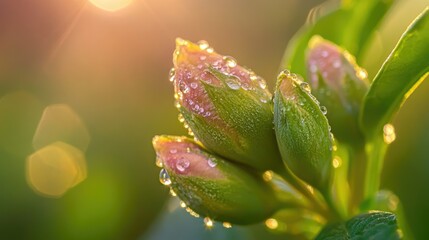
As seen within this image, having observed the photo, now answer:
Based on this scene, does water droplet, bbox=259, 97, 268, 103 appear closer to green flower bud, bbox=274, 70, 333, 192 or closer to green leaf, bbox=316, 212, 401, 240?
green flower bud, bbox=274, 70, 333, 192

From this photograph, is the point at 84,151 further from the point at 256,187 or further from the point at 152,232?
the point at 256,187

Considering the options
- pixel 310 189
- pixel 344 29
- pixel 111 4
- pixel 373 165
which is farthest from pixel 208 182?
pixel 111 4

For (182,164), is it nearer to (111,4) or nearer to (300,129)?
(300,129)

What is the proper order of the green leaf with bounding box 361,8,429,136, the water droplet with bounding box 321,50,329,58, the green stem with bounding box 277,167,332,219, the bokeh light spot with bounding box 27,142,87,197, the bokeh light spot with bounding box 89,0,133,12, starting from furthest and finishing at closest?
1. the bokeh light spot with bounding box 89,0,133,12
2. the bokeh light spot with bounding box 27,142,87,197
3. the water droplet with bounding box 321,50,329,58
4. the green stem with bounding box 277,167,332,219
5. the green leaf with bounding box 361,8,429,136

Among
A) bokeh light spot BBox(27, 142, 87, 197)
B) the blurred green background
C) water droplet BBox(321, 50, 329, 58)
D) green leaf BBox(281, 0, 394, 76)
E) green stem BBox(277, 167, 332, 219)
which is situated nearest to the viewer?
green stem BBox(277, 167, 332, 219)

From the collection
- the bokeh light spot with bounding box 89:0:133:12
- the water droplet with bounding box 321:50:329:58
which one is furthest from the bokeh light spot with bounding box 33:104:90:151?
the water droplet with bounding box 321:50:329:58

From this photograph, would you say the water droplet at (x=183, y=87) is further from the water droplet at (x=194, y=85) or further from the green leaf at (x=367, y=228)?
the green leaf at (x=367, y=228)

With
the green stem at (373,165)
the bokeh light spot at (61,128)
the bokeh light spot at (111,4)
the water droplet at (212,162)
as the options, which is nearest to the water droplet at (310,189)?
the green stem at (373,165)

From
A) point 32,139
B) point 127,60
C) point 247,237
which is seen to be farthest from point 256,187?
point 127,60
